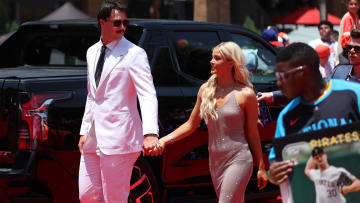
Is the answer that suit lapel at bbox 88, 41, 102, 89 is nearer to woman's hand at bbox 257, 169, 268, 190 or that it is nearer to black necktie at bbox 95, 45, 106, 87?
black necktie at bbox 95, 45, 106, 87

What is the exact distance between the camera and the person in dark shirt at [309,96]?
3516 millimetres

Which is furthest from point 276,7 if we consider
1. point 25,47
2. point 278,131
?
point 278,131

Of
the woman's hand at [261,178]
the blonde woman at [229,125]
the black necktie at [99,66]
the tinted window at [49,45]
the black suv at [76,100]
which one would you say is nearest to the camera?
the woman's hand at [261,178]

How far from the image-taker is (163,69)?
22.3 ft

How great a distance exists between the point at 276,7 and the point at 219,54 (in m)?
30.9

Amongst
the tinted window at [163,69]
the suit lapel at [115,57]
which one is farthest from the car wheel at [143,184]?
the suit lapel at [115,57]

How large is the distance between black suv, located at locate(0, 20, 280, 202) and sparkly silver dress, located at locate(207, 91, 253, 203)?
97cm

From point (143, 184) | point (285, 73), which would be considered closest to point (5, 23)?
point (143, 184)

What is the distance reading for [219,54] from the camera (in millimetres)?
5680

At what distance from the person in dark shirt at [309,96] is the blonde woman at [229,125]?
189 centimetres

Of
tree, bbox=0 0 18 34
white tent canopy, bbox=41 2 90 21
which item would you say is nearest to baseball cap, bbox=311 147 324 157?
white tent canopy, bbox=41 2 90 21

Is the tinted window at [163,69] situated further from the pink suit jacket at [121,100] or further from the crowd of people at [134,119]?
the pink suit jacket at [121,100]

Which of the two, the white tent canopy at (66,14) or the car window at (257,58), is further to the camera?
the white tent canopy at (66,14)

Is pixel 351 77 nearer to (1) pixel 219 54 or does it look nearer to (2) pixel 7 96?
(1) pixel 219 54
